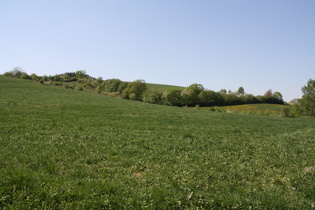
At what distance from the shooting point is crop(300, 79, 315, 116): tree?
205 ft

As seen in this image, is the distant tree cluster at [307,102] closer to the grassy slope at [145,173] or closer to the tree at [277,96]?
the tree at [277,96]

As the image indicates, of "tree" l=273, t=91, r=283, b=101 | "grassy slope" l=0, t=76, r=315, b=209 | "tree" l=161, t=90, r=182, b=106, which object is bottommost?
"grassy slope" l=0, t=76, r=315, b=209

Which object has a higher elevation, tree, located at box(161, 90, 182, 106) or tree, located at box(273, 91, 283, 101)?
tree, located at box(273, 91, 283, 101)

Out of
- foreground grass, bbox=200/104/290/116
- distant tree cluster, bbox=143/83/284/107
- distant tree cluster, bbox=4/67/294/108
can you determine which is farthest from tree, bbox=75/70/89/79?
foreground grass, bbox=200/104/290/116

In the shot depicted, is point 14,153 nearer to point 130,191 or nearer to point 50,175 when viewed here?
point 50,175

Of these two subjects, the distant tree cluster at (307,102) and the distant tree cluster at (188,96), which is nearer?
the distant tree cluster at (307,102)

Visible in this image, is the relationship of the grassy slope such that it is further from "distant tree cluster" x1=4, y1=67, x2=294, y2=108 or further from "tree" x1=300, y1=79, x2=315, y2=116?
"distant tree cluster" x1=4, y1=67, x2=294, y2=108

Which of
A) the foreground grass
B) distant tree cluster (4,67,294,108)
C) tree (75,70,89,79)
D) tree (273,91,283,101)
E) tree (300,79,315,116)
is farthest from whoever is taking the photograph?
tree (75,70,89,79)

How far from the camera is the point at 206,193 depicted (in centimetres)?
680

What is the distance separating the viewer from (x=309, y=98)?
62750 mm

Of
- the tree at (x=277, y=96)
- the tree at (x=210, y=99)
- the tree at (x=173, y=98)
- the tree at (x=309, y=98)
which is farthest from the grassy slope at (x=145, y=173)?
the tree at (x=277, y=96)

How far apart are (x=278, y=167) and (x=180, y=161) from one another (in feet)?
15.3

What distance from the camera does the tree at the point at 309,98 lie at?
205ft

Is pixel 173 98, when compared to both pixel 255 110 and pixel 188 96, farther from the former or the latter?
pixel 255 110
